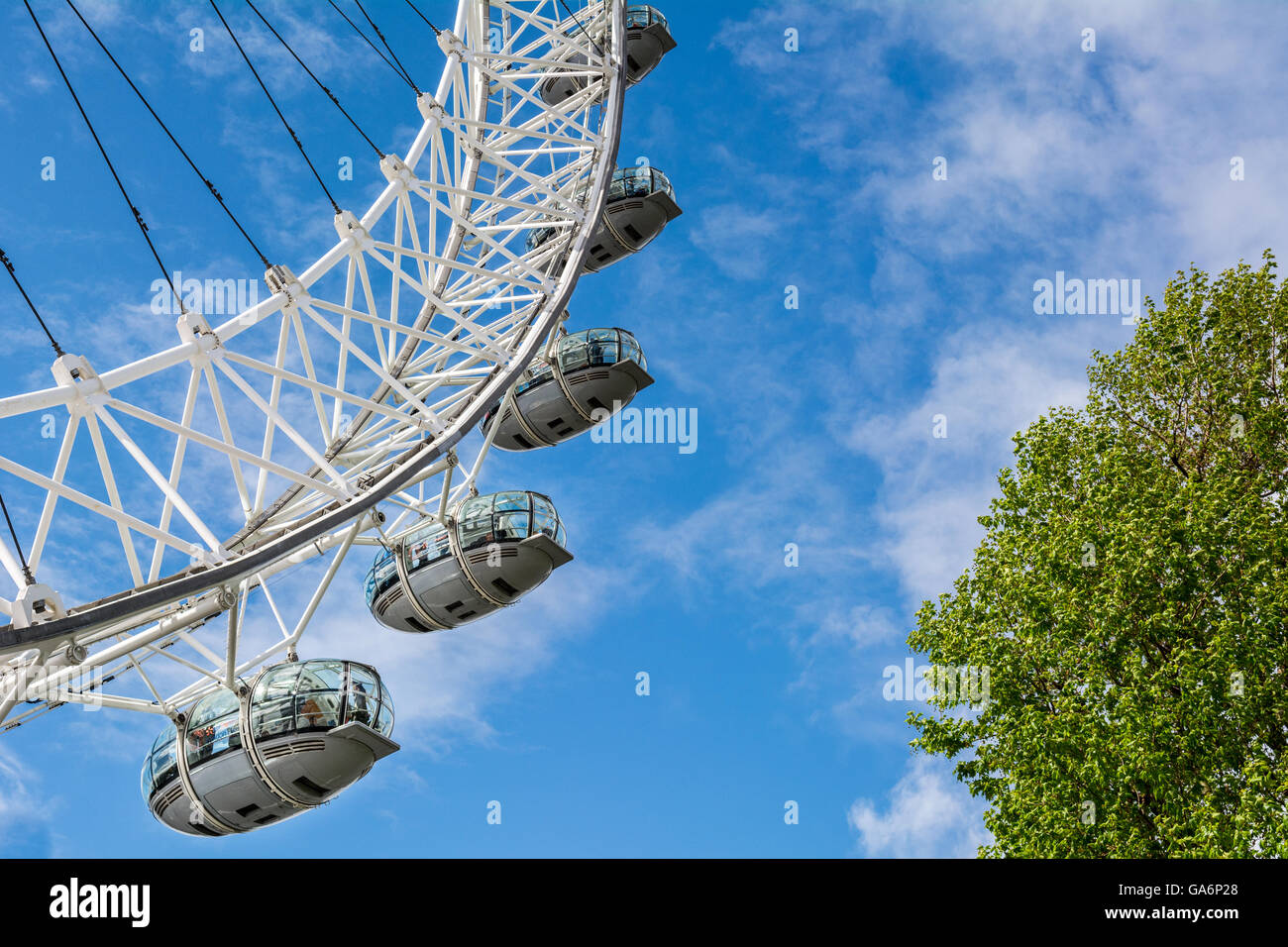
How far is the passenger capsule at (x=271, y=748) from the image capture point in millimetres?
19062

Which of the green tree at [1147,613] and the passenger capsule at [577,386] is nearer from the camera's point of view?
the green tree at [1147,613]

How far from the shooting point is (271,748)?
62.3ft

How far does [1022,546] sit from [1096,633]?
3.01 metres

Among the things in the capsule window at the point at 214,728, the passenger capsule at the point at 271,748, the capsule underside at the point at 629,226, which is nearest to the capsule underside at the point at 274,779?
the passenger capsule at the point at 271,748

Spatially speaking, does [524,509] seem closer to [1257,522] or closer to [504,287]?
[504,287]

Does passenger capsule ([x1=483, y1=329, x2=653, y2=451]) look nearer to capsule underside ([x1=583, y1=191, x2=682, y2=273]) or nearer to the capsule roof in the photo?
capsule underside ([x1=583, y1=191, x2=682, y2=273])

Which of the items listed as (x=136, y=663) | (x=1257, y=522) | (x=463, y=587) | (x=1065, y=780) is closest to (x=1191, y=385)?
(x=1257, y=522)

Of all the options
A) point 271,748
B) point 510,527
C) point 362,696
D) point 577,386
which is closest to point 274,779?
point 271,748

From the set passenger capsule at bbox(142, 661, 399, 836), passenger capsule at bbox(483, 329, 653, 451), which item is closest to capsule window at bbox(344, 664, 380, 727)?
passenger capsule at bbox(142, 661, 399, 836)

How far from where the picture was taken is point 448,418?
23.4 m

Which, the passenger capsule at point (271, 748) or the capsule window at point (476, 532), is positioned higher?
the capsule window at point (476, 532)

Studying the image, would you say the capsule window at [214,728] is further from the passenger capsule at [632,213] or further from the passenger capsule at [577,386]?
the passenger capsule at [632,213]

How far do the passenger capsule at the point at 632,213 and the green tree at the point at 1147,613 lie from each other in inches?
469
